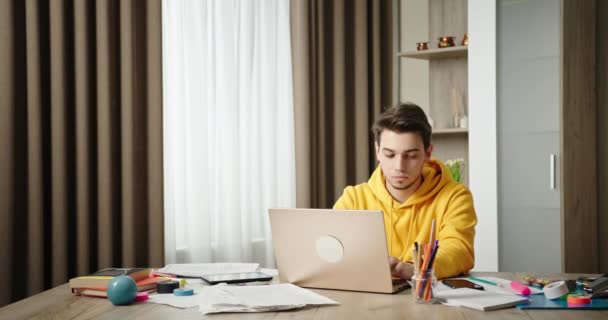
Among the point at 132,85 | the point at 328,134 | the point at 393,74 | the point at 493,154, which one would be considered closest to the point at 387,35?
the point at 393,74

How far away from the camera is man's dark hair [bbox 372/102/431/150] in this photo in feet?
6.61

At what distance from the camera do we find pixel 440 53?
3.66 m

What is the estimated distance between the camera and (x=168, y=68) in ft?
10.2

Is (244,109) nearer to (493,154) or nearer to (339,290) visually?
(493,154)

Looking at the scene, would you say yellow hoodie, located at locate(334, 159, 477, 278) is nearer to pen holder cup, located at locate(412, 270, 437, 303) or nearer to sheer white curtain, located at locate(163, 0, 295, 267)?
pen holder cup, located at locate(412, 270, 437, 303)

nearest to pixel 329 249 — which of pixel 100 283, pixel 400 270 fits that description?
pixel 400 270

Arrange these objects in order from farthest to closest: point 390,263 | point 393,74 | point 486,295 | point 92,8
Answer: point 393,74, point 92,8, point 390,263, point 486,295

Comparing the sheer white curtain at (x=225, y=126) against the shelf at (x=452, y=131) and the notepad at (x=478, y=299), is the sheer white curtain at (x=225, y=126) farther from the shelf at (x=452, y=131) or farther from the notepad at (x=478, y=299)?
the notepad at (x=478, y=299)

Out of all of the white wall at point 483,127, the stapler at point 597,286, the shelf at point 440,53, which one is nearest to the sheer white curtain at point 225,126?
the shelf at point 440,53

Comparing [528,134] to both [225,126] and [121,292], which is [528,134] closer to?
[225,126]

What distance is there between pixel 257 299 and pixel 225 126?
6.35 feet

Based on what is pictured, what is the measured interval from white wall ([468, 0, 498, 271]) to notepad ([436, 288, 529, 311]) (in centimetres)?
177

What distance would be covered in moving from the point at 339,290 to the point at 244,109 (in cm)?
194

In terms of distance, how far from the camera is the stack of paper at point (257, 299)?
1.43 meters
